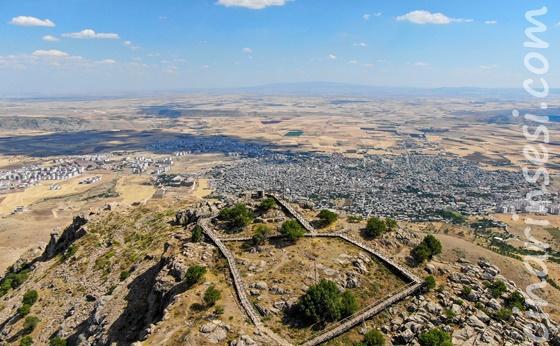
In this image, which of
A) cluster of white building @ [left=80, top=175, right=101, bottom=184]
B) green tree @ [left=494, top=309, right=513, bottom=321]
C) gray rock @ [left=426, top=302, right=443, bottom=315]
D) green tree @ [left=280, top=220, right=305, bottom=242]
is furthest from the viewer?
cluster of white building @ [left=80, top=175, right=101, bottom=184]

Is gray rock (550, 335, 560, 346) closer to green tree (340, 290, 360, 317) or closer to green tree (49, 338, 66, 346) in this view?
green tree (340, 290, 360, 317)

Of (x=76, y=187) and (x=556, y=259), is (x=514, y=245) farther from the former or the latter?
(x=76, y=187)

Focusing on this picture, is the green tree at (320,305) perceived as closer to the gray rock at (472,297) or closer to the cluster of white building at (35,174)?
the gray rock at (472,297)

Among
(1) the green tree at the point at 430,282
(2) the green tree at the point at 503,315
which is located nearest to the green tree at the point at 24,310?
(1) the green tree at the point at 430,282

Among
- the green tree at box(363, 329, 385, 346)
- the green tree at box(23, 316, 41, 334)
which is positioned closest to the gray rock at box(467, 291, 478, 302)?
the green tree at box(363, 329, 385, 346)

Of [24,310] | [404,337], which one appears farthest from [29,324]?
[404,337]

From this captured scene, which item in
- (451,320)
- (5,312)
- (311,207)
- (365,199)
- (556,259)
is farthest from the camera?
(365,199)

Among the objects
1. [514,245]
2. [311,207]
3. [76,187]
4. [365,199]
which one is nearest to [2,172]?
[76,187]
